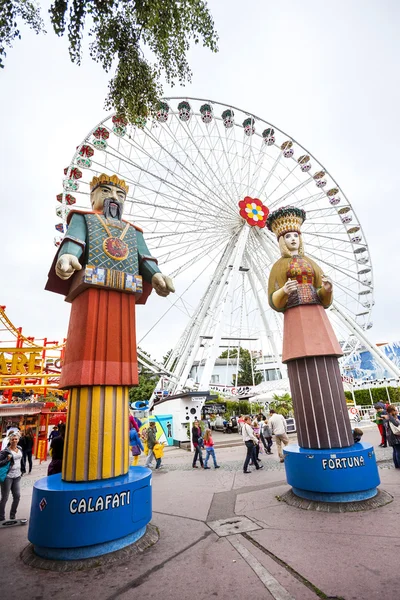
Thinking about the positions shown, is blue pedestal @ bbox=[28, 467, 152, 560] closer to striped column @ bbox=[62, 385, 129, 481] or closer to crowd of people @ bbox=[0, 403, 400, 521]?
striped column @ bbox=[62, 385, 129, 481]

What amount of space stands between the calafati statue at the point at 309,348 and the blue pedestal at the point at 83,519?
2875mm

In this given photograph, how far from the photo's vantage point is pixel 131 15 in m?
3.96

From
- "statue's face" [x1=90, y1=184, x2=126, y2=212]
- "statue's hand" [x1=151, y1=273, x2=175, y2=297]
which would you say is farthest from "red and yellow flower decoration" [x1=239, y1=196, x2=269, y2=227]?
"statue's hand" [x1=151, y1=273, x2=175, y2=297]

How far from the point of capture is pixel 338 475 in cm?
465

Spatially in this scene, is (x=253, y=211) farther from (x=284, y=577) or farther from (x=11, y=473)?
(x=284, y=577)

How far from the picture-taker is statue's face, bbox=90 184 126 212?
5055 mm

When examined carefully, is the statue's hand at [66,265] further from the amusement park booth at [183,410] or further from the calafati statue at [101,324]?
the amusement park booth at [183,410]

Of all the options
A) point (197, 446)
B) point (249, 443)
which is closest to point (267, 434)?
point (197, 446)

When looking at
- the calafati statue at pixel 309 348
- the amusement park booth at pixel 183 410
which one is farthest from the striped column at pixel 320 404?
the amusement park booth at pixel 183 410

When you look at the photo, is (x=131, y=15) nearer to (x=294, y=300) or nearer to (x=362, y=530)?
(x=294, y=300)

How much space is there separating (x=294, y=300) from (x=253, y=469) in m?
4.92

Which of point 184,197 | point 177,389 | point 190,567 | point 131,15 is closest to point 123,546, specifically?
point 190,567

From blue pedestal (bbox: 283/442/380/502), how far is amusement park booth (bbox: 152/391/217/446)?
30.1 feet

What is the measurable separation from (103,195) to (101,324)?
6.75ft
